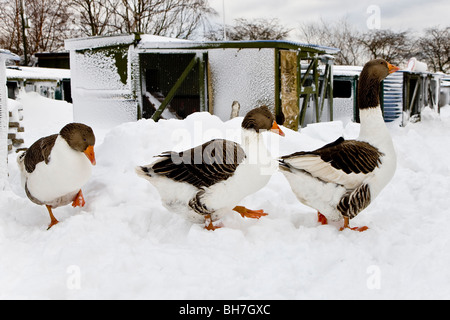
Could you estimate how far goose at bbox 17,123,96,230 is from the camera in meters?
4.09

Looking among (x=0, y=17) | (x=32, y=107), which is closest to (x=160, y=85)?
(x=32, y=107)

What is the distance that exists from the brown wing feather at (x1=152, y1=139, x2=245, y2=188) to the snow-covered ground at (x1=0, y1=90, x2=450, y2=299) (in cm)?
47

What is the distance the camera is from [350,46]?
2697 centimetres

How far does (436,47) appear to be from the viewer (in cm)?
3319

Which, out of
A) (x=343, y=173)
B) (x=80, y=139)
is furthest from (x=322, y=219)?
(x=80, y=139)

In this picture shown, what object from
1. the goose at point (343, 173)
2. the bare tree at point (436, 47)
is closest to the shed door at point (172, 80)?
the goose at point (343, 173)

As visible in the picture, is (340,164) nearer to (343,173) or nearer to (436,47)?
(343,173)

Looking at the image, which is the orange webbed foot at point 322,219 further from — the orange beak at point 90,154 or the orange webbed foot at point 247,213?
the orange beak at point 90,154

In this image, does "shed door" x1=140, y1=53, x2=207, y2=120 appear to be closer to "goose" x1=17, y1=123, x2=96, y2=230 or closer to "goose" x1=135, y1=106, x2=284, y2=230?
"goose" x1=17, y1=123, x2=96, y2=230

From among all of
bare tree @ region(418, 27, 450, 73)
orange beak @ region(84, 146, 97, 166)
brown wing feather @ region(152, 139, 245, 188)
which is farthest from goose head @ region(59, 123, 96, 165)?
bare tree @ region(418, 27, 450, 73)

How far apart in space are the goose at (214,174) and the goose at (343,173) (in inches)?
11.7

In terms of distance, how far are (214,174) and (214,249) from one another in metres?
0.65
